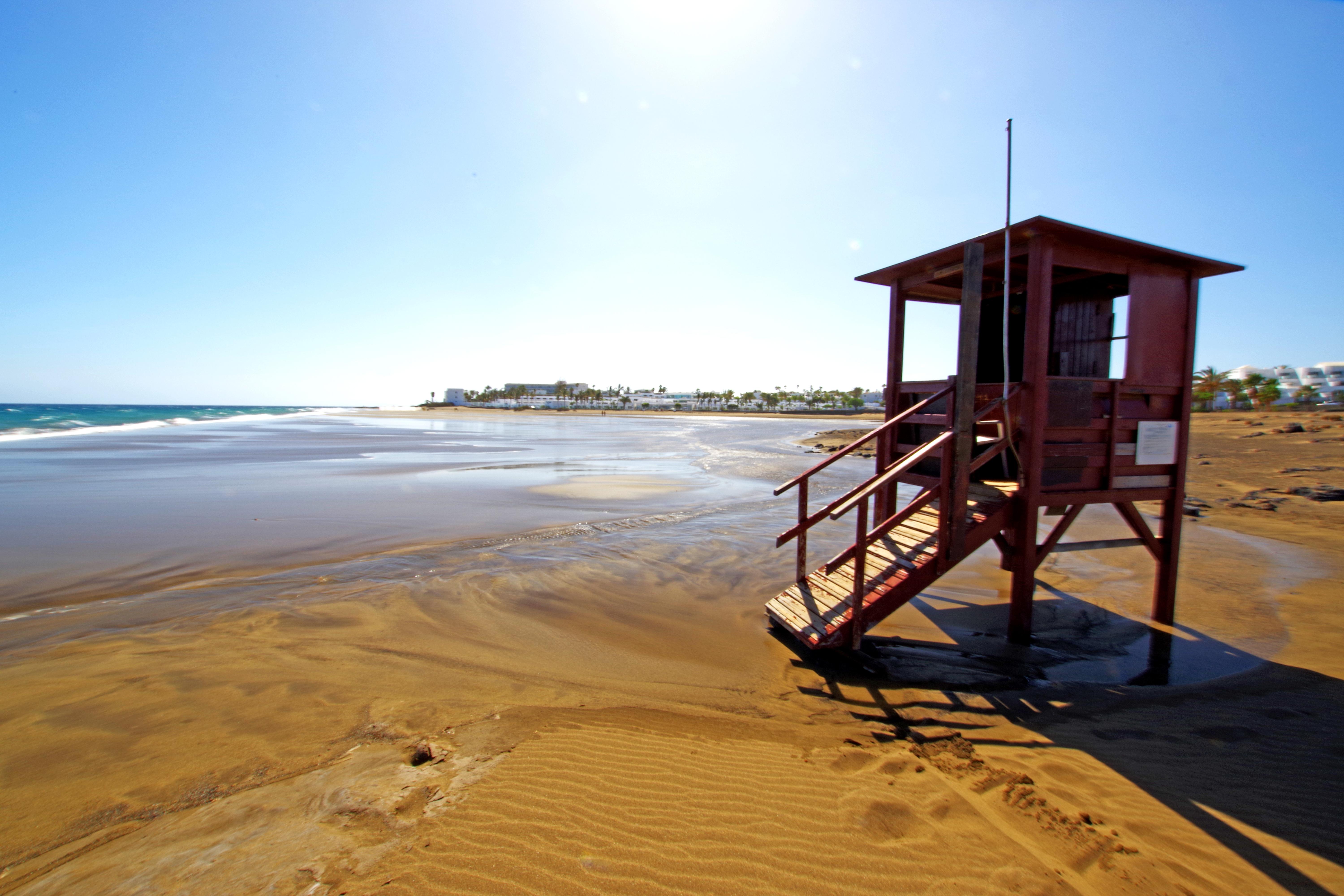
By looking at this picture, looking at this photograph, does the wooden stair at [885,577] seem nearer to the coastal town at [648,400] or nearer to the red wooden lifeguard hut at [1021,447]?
the red wooden lifeguard hut at [1021,447]

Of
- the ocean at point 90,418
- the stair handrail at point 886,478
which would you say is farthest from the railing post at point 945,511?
the ocean at point 90,418

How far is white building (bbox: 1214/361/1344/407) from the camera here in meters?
64.6

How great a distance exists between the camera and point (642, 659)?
19.8ft

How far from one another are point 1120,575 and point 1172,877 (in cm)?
838

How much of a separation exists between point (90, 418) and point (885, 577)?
99.3m

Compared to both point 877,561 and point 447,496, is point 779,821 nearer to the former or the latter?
point 877,561

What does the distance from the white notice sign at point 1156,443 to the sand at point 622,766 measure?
230cm

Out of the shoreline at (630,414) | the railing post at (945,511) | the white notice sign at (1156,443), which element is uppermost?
the white notice sign at (1156,443)

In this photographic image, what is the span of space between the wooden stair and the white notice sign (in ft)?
5.42

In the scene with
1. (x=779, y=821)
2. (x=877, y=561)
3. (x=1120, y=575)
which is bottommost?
(x=1120, y=575)

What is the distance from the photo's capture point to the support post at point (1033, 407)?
614 cm

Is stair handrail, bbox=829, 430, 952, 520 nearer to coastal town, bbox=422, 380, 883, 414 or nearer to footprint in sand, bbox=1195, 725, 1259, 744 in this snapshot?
footprint in sand, bbox=1195, 725, 1259, 744

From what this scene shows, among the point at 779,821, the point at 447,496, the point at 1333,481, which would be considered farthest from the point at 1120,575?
the point at 447,496

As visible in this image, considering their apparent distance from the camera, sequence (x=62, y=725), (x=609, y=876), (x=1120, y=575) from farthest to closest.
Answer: (x=1120, y=575) → (x=62, y=725) → (x=609, y=876)
